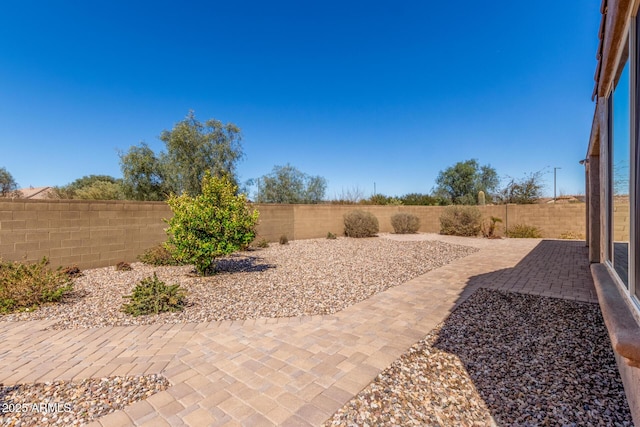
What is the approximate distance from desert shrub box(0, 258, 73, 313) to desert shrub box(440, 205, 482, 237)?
15.5 m

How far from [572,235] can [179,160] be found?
69.8ft

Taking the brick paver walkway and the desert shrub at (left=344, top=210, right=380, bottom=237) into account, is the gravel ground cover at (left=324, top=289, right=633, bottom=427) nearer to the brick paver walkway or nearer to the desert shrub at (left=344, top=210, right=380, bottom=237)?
the brick paver walkway

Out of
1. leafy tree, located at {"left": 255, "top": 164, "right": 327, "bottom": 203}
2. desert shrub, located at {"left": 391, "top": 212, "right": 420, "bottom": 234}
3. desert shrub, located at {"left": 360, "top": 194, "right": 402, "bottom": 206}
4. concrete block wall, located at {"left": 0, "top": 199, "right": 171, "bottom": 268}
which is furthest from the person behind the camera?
leafy tree, located at {"left": 255, "top": 164, "right": 327, "bottom": 203}

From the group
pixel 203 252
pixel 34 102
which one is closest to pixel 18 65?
pixel 34 102

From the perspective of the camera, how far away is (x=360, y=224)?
14805 mm

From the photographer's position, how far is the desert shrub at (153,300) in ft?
13.5

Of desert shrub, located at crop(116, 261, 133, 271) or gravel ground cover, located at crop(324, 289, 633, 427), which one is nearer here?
gravel ground cover, located at crop(324, 289, 633, 427)

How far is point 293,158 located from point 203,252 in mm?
17938

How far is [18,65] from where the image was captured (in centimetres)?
957

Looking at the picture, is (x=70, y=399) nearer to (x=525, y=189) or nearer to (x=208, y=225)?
(x=208, y=225)

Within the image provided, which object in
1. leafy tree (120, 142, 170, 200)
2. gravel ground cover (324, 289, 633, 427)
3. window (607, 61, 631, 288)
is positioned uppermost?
leafy tree (120, 142, 170, 200)

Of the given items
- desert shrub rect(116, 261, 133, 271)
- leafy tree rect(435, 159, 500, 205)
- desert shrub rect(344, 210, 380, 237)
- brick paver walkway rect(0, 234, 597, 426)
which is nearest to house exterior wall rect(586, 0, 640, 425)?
brick paver walkway rect(0, 234, 597, 426)

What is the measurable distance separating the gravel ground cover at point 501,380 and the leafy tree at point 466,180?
91.8ft

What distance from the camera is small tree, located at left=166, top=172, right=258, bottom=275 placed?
→ 585cm
